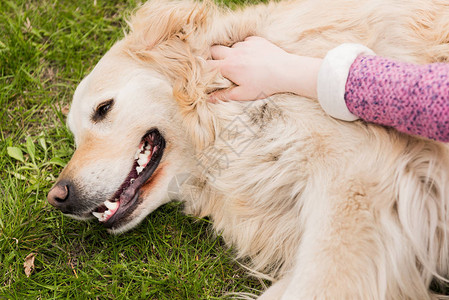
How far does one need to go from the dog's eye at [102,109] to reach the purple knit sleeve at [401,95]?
4.70 feet

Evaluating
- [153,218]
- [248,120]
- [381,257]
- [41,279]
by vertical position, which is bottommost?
[41,279]

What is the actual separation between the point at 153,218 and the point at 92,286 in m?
0.56

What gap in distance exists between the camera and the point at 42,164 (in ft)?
11.2

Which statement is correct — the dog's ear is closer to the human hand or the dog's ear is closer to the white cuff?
the human hand

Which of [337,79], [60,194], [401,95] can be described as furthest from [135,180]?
[401,95]

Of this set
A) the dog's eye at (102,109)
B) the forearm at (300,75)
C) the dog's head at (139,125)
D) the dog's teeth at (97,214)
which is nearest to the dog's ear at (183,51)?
the dog's head at (139,125)

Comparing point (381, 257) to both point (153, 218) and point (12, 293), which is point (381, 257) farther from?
point (12, 293)

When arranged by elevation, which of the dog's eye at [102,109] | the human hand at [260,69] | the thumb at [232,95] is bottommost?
the dog's eye at [102,109]

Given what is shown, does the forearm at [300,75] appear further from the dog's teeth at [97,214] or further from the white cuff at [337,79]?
the dog's teeth at [97,214]

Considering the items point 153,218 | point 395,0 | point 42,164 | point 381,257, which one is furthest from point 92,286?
point 395,0

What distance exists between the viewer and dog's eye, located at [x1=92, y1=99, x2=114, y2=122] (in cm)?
284

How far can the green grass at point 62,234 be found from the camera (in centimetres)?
283

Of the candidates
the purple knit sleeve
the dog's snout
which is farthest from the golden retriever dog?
the purple knit sleeve

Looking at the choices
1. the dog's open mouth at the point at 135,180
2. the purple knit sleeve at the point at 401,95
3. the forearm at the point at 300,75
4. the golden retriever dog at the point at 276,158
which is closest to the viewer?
the purple knit sleeve at the point at 401,95
